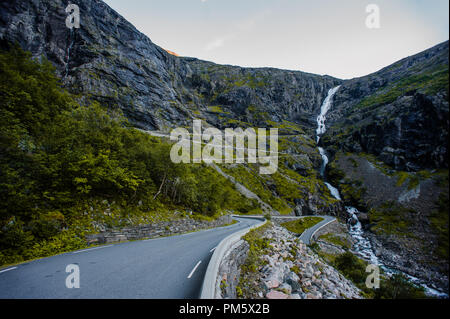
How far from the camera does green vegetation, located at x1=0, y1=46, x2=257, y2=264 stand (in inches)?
364

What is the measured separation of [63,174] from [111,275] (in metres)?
8.67

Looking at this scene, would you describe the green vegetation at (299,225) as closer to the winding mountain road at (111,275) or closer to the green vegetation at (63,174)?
the green vegetation at (63,174)

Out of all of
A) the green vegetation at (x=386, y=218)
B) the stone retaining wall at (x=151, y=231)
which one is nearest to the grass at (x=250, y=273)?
the stone retaining wall at (x=151, y=231)

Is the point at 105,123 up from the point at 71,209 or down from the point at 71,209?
up

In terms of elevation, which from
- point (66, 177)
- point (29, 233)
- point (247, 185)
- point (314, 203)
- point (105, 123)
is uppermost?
point (105, 123)

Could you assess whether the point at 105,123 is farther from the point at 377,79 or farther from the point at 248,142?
the point at 377,79

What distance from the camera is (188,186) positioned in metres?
21.9

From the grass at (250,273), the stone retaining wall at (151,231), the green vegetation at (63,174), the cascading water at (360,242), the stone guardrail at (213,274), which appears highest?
the green vegetation at (63,174)

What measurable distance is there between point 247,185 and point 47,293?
4967 centimetres

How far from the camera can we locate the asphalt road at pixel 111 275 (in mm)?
6066

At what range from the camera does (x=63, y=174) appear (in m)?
12.1

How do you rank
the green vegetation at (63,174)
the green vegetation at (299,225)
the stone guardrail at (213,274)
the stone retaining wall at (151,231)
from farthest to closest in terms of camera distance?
the green vegetation at (299,225), the stone retaining wall at (151,231), the green vegetation at (63,174), the stone guardrail at (213,274)

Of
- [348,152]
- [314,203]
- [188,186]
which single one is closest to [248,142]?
[348,152]

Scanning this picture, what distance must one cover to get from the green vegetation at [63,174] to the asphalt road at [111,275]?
1.76 m
